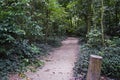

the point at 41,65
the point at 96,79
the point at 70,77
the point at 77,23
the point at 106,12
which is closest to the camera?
the point at 96,79

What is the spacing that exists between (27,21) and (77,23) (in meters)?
16.8

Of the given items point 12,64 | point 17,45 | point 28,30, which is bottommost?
point 12,64

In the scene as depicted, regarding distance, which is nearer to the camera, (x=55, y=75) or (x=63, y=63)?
(x=55, y=75)

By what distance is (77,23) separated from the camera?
81.8ft

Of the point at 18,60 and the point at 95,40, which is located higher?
the point at 95,40

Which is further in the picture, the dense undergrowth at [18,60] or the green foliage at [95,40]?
the green foliage at [95,40]

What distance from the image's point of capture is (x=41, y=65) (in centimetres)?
895

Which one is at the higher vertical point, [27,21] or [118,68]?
[27,21]

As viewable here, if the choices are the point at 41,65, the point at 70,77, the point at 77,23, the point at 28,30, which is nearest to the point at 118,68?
the point at 70,77

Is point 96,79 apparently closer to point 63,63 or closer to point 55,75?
point 55,75

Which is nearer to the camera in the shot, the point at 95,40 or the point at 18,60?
the point at 18,60

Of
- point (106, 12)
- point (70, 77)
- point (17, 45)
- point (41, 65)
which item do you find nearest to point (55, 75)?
point (70, 77)

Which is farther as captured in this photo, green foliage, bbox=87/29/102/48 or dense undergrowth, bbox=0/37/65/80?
green foliage, bbox=87/29/102/48

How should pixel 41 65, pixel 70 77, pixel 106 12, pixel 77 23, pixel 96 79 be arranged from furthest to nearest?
pixel 77 23 < pixel 106 12 < pixel 41 65 < pixel 70 77 < pixel 96 79
